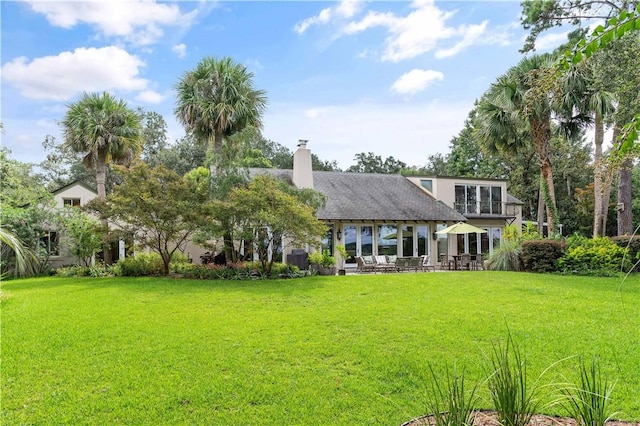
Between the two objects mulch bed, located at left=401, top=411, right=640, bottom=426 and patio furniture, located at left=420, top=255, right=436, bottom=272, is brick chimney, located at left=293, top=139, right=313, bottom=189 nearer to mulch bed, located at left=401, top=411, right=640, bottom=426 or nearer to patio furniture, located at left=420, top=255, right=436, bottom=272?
patio furniture, located at left=420, top=255, right=436, bottom=272

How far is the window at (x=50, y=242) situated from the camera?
19469 millimetres

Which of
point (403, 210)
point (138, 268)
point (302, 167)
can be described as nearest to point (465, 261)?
point (403, 210)

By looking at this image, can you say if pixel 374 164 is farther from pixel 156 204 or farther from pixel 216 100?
pixel 156 204

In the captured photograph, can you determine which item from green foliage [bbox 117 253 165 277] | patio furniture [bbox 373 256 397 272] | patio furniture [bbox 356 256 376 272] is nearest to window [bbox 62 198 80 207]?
green foliage [bbox 117 253 165 277]

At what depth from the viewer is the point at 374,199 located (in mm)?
22688

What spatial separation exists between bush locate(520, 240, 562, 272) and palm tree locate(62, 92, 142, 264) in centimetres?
1895

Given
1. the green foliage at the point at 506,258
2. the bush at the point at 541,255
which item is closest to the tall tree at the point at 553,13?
the bush at the point at 541,255

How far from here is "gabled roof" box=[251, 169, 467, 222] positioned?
68.4 ft

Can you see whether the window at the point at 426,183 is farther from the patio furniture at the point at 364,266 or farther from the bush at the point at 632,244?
the bush at the point at 632,244

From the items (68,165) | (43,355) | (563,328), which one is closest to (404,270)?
(563,328)

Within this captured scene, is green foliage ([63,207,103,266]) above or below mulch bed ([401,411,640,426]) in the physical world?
above

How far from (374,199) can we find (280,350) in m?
17.4

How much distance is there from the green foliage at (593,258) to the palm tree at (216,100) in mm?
14497

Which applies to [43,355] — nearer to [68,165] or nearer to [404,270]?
[404,270]
